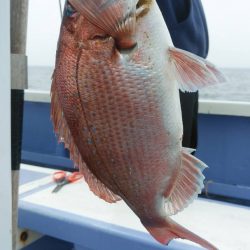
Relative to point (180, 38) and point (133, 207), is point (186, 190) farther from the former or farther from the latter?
point (180, 38)

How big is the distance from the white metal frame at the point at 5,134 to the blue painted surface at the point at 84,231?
598mm

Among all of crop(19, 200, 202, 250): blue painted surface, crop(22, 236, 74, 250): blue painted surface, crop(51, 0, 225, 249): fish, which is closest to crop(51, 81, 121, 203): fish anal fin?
crop(51, 0, 225, 249): fish

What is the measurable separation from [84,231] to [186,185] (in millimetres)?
1104

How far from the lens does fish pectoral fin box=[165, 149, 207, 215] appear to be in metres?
0.66

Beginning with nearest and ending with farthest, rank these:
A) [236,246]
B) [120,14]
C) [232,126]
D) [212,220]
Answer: [120,14], [236,246], [212,220], [232,126]

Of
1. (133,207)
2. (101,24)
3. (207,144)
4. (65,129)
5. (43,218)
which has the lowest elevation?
(43,218)

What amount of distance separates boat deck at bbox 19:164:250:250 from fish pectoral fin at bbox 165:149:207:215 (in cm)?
88

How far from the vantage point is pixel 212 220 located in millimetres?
1730

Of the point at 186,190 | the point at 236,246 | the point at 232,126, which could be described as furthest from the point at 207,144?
the point at 186,190

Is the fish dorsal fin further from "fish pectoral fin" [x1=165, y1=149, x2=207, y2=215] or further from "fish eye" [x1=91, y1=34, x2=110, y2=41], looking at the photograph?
"fish pectoral fin" [x1=165, y1=149, x2=207, y2=215]

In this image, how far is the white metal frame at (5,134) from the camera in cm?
101

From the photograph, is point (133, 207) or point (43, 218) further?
point (43, 218)

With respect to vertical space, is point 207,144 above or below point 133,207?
below

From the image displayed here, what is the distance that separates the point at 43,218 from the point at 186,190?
1278mm
